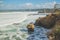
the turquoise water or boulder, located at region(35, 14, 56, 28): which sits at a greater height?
boulder, located at region(35, 14, 56, 28)

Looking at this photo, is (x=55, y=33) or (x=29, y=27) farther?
(x=29, y=27)

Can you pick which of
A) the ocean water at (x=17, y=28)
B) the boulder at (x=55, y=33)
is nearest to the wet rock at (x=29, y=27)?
the ocean water at (x=17, y=28)

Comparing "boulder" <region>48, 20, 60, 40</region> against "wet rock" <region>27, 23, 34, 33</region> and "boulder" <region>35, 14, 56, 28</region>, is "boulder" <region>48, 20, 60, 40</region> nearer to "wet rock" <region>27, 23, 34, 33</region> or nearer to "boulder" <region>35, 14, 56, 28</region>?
"boulder" <region>35, 14, 56, 28</region>

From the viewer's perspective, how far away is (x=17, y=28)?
3.21m

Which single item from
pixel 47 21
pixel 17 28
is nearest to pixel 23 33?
pixel 17 28

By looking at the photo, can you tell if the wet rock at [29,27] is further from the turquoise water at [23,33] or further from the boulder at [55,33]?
the boulder at [55,33]

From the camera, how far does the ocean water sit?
10.3 ft

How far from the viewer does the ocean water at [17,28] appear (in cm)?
315

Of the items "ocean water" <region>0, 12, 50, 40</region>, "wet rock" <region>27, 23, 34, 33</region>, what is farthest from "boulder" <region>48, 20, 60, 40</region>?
"wet rock" <region>27, 23, 34, 33</region>

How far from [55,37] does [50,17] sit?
402mm

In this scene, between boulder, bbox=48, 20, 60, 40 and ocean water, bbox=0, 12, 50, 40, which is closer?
boulder, bbox=48, 20, 60, 40

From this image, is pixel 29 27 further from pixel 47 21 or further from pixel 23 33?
pixel 47 21

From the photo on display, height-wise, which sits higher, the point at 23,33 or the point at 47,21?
the point at 47,21

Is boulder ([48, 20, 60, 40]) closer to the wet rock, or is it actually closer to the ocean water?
the ocean water
